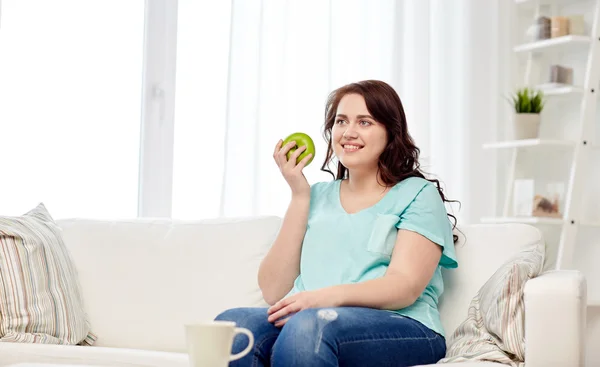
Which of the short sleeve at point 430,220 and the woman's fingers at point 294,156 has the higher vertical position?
the woman's fingers at point 294,156

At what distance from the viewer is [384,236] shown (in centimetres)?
186

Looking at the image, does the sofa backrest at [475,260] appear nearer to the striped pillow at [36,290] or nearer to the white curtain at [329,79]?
the striped pillow at [36,290]

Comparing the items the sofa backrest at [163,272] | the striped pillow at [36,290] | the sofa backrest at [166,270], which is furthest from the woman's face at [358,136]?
the striped pillow at [36,290]

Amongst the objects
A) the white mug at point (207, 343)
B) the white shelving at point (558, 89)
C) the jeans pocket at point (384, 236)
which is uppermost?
the white shelving at point (558, 89)

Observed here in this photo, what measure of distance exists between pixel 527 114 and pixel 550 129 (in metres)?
0.39

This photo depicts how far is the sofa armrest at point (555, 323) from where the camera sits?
1.58 meters

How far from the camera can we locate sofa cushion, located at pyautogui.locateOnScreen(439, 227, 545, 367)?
1695mm

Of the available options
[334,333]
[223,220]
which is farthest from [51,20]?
[334,333]

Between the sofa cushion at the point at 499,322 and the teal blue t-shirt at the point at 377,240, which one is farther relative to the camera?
the teal blue t-shirt at the point at 377,240

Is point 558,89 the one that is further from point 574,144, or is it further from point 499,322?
point 499,322

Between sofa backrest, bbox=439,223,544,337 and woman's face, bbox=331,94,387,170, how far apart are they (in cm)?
35

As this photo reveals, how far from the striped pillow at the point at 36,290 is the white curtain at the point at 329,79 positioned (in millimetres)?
1350

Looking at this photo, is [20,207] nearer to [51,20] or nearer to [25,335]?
[51,20]

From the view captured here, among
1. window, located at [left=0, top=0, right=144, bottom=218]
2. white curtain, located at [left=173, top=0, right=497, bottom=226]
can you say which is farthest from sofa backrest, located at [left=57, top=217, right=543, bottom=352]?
white curtain, located at [left=173, top=0, right=497, bottom=226]
